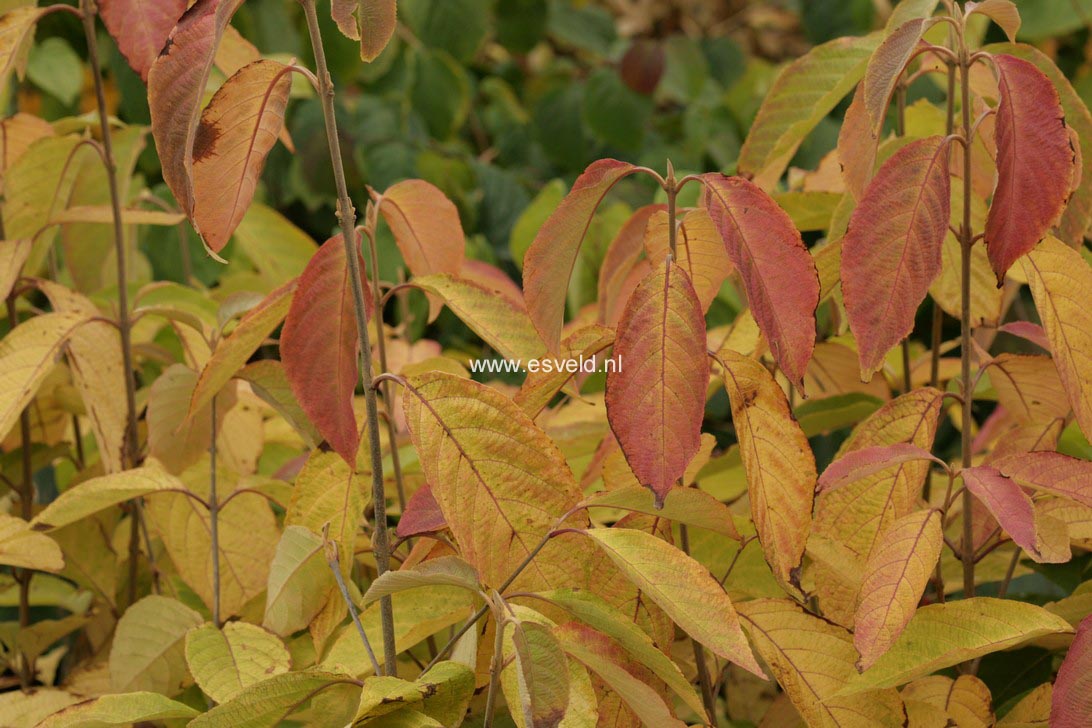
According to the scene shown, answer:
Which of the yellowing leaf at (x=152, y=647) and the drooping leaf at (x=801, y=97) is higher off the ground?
the drooping leaf at (x=801, y=97)

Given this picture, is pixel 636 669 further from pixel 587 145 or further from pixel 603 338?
pixel 587 145

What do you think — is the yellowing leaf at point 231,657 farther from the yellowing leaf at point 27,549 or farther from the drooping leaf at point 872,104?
the drooping leaf at point 872,104

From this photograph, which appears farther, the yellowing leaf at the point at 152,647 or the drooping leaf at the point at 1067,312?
the yellowing leaf at the point at 152,647

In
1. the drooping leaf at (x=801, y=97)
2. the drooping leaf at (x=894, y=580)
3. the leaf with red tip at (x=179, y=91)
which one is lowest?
the drooping leaf at (x=894, y=580)

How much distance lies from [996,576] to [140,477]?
1.93 feet

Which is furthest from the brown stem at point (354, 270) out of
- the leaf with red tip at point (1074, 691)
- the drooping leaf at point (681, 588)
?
the leaf with red tip at point (1074, 691)

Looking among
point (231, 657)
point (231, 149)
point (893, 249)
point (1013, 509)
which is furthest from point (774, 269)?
point (231, 657)

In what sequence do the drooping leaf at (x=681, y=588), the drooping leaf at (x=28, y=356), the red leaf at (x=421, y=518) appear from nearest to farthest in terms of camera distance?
the drooping leaf at (x=681, y=588) < the red leaf at (x=421, y=518) < the drooping leaf at (x=28, y=356)

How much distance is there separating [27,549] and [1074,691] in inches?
23.3

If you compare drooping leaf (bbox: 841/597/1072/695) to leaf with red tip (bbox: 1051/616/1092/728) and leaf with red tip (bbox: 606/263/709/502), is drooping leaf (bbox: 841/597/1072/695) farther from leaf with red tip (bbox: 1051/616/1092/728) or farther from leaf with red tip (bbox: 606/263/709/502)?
leaf with red tip (bbox: 606/263/709/502)

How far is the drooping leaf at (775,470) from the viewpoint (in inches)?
22.6

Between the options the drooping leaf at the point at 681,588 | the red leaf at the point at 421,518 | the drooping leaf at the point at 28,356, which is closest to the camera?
the drooping leaf at the point at 681,588

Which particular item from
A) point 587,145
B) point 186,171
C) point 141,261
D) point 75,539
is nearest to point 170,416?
point 75,539

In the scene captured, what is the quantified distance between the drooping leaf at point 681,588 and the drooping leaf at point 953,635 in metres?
0.09
